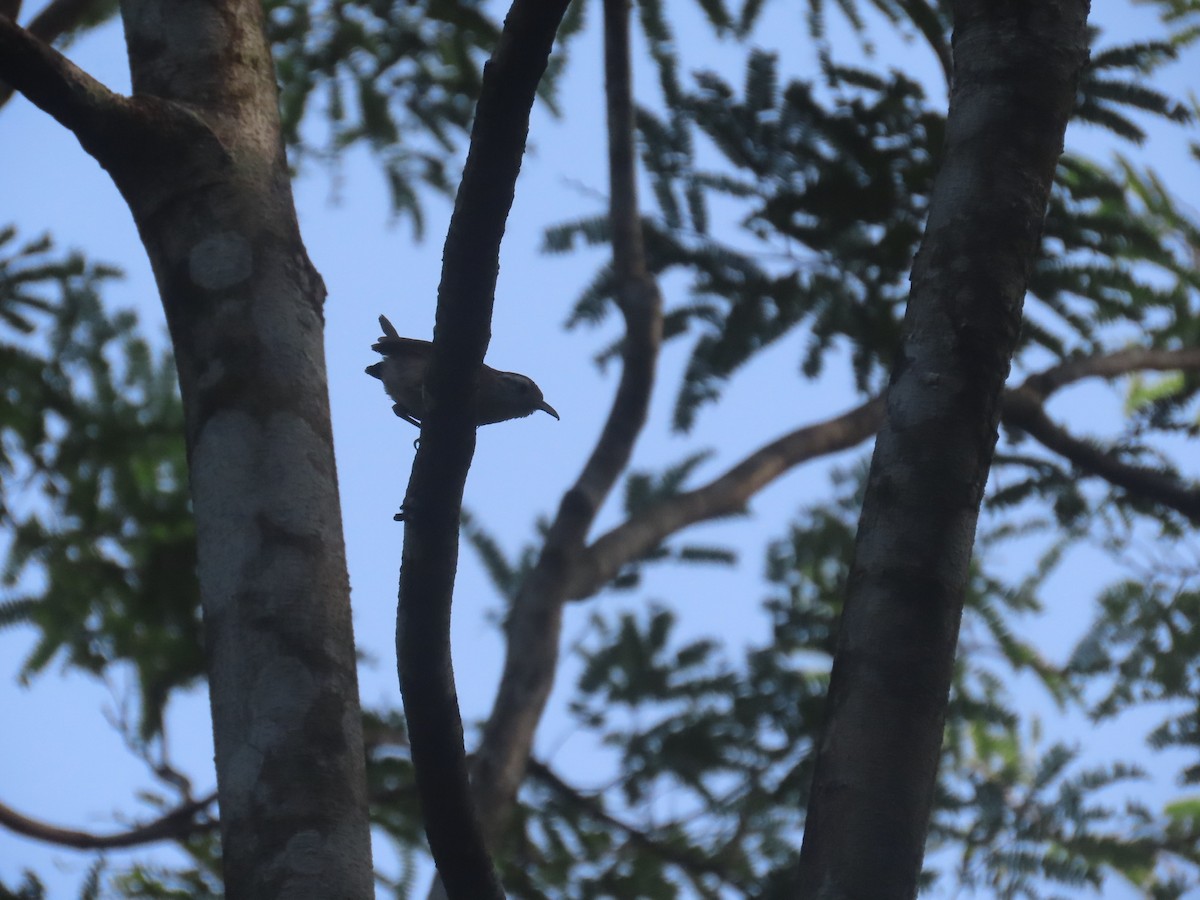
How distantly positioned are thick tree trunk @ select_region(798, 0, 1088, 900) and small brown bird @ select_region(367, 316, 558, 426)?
2202mm

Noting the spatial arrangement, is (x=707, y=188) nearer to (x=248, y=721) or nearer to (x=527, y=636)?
(x=527, y=636)

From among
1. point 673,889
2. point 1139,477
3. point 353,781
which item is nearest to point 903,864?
point 353,781

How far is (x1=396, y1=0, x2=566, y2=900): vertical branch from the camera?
7.91 feet

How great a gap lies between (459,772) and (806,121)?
11.3 feet

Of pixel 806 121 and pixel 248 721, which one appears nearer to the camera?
pixel 248 721

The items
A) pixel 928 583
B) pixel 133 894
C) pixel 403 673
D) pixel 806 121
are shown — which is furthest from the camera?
pixel 806 121

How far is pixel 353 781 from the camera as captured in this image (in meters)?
2.48

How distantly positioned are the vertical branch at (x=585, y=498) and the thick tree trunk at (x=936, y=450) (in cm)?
284

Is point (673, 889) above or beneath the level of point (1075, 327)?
beneath

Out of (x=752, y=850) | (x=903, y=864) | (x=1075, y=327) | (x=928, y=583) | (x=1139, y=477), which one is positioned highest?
(x=1075, y=327)

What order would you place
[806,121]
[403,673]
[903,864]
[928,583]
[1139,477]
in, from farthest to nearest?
[1139,477]
[806,121]
[403,673]
[928,583]
[903,864]

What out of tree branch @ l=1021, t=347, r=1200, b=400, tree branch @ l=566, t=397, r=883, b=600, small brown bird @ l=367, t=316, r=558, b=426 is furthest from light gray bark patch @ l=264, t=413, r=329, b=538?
tree branch @ l=1021, t=347, r=1200, b=400

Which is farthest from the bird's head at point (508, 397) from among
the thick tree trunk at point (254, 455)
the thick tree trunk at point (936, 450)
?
the thick tree trunk at point (936, 450)

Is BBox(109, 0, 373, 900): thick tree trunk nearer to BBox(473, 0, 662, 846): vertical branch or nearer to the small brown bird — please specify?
the small brown bird
